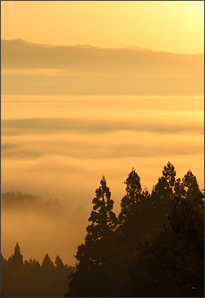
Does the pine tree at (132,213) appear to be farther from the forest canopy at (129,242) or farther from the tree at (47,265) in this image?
the tree at (47,265)

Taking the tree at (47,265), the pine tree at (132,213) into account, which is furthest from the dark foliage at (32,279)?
the pine tree at (132,213)

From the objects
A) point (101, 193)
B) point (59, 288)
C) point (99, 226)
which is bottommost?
point (59, 288)

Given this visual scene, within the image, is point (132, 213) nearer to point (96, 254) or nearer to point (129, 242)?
point (129, 242)

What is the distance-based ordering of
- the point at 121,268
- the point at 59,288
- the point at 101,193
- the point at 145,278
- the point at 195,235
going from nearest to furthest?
the point at 195,235 < the point at 145,278 < the point at 121,268 < the point at 101,193 < the point at 59,288

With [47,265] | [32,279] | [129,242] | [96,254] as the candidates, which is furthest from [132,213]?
[47,265]

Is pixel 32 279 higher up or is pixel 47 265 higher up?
pixel 47 265

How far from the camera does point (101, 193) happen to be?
72.9 m

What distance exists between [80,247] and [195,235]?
4583 centimetres

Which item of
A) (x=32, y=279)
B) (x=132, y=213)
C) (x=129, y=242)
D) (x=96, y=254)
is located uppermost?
(x=132, y=213)

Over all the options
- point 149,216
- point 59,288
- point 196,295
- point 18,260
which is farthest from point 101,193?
point 18,260

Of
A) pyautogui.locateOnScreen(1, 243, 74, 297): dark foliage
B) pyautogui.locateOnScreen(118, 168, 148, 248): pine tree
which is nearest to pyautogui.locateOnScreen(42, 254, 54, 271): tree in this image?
pyautogui.locateOnScreen(1, 243, 74, 297): dark foliage

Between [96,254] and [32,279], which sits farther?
[32,279]

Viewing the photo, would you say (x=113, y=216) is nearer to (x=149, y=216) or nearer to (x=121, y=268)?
(x=149, y=216)

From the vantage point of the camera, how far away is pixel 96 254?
67.1 meters
